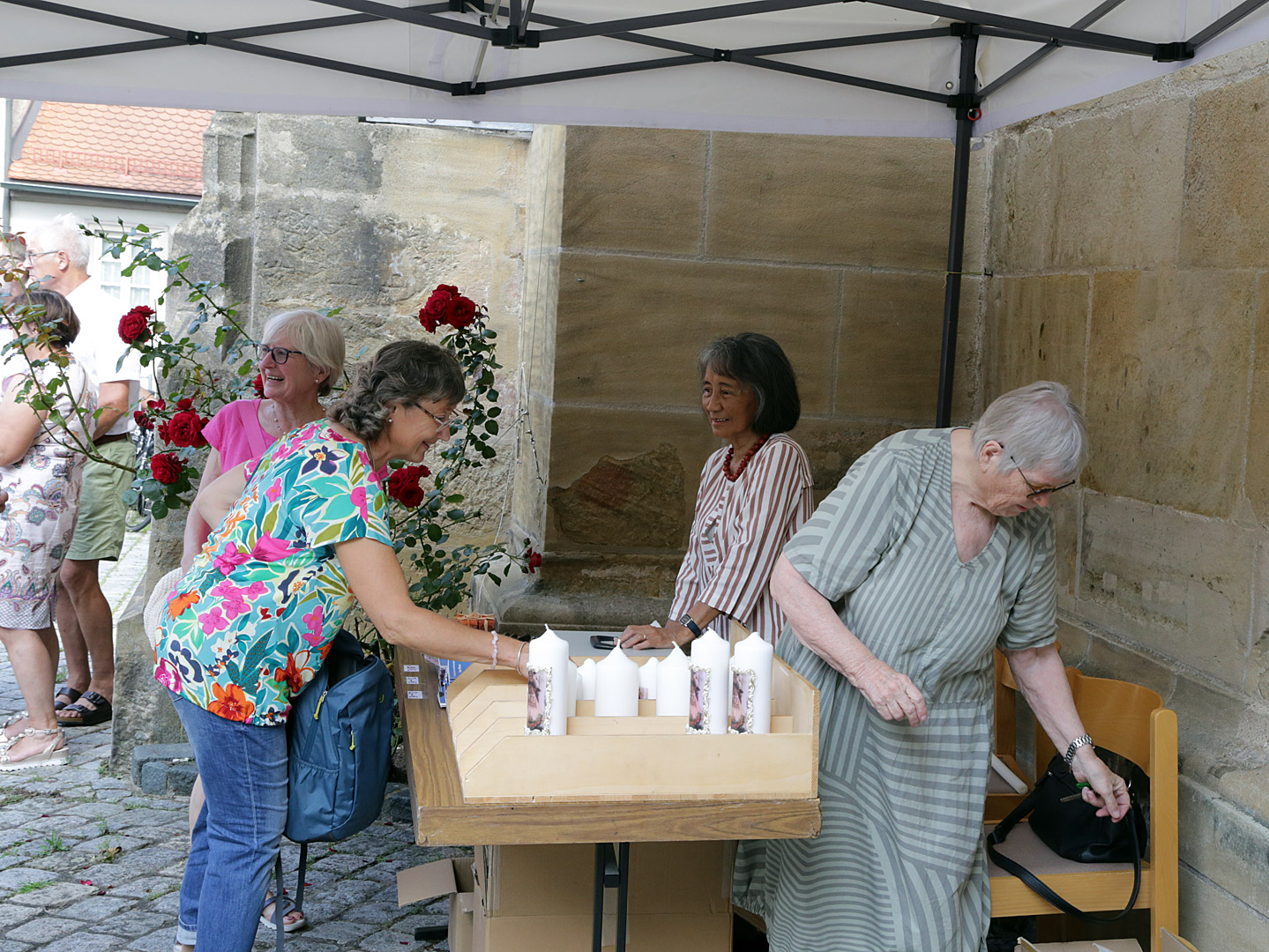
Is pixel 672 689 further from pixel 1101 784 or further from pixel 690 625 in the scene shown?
pixel 1101 784

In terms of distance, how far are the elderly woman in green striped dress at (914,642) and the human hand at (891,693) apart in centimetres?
4

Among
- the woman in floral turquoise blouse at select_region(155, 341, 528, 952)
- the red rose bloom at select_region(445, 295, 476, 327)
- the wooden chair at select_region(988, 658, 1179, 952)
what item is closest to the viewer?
the woman in floral turquoise blouse at select_region(155, 341, 528, 952)

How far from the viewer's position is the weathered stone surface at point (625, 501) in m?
4.61

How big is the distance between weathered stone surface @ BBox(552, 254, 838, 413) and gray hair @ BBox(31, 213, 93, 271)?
253cm

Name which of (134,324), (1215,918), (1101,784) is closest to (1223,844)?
(1215,918)

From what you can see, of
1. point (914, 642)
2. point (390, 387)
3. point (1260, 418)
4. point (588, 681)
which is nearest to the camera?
point (588, 681)

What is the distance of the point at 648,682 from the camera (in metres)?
2.49

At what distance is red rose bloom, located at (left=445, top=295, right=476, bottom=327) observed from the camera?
4.14 metres

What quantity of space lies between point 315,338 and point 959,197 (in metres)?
1.99

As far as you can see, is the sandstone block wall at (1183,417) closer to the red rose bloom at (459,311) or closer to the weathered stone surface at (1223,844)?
the weathered stone surface at (1223,844)

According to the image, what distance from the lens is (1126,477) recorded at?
11.4ft

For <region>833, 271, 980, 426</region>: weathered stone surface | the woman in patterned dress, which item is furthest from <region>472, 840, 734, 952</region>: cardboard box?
the woman in patterned dress

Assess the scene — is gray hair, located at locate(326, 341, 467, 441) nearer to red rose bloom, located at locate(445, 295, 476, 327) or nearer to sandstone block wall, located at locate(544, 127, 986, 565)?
red rose bloom, located at locate(445, 295, 476, 327)

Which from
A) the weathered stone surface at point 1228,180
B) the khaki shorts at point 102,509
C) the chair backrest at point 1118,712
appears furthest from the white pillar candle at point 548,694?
the khaki shorts at point 102,509
